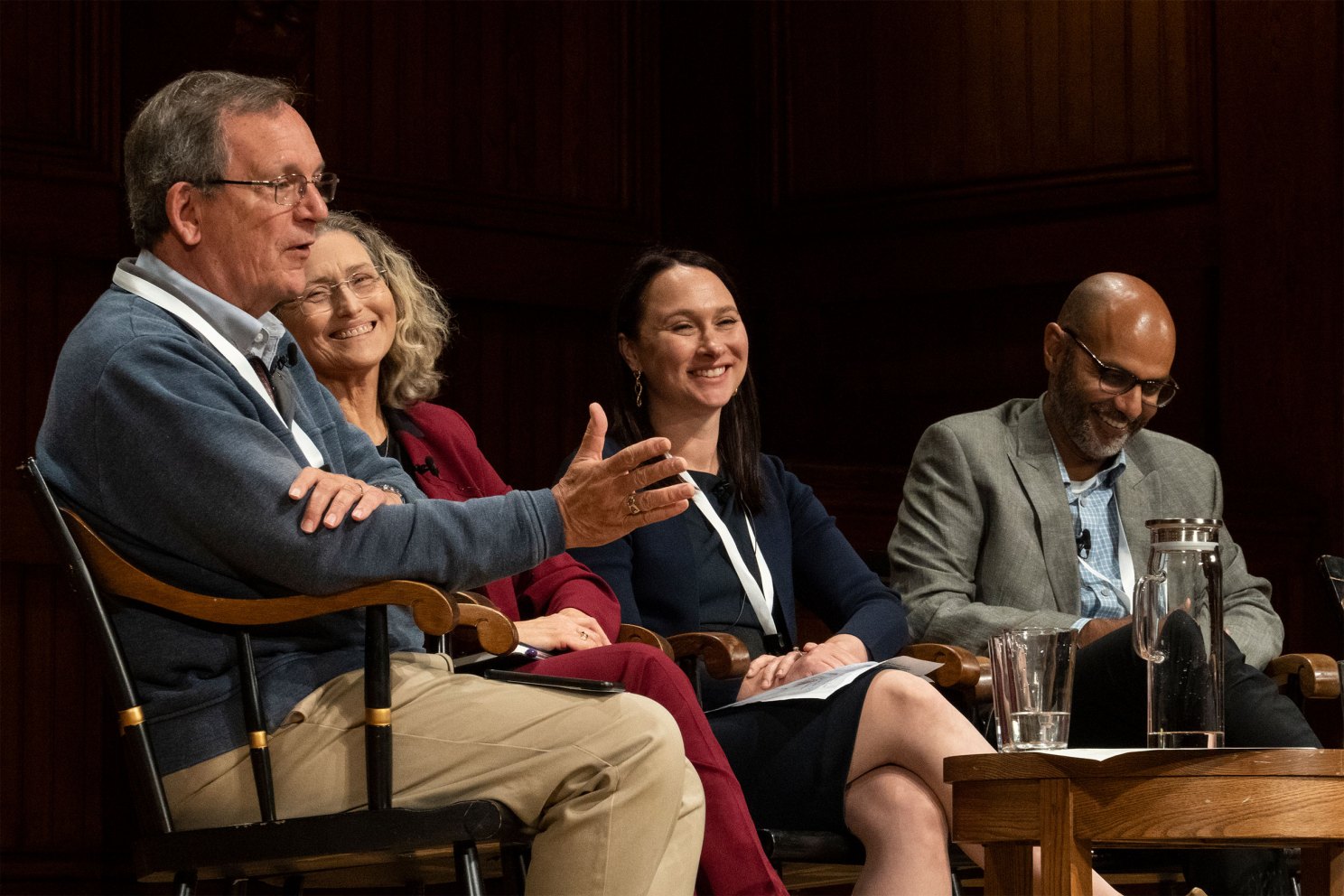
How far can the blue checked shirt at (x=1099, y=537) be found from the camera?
333 cm

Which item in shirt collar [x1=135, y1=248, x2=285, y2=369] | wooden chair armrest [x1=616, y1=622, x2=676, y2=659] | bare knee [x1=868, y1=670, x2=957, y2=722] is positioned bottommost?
bare knee [x1=868, y1=670, x2=957, y2=722]

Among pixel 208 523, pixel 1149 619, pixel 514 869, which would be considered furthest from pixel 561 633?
pixel 1149 619

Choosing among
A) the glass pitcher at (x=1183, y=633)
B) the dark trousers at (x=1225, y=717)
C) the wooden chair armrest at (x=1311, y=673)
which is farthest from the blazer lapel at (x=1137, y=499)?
the glass pitcher at (x=1183, y=633)

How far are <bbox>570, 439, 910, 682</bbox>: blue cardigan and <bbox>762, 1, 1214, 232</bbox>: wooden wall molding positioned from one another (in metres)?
2.13

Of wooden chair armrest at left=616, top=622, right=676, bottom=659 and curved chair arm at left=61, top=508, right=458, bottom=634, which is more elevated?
curved chair arm at left=61, top=508, right=458, bottom=634

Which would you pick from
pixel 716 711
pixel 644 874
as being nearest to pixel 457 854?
pixel 644 874

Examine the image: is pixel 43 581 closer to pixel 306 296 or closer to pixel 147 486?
pixel 306 296

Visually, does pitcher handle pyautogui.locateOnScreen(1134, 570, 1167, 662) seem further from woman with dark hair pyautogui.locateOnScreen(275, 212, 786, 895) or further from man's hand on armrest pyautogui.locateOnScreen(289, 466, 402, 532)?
man's hand on armrest pyautogui.locateOnScreen(289, 466, 402, 532)

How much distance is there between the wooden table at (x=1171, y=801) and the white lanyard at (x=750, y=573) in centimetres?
101

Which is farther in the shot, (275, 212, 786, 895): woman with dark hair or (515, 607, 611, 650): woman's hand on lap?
(275, 212, 786, 895): woman with dark hair

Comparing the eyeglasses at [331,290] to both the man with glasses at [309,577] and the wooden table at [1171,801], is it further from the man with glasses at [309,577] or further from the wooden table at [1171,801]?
the wooden table at [1171,801]

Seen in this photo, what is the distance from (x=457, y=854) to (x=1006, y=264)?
346cm

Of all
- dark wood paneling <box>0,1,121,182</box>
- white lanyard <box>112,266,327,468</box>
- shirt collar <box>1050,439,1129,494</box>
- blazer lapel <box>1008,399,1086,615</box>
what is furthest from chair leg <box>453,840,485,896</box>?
dark wood paneling <box>0,1,121,182</box>

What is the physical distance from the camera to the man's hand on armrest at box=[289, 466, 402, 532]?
1.97 metres
